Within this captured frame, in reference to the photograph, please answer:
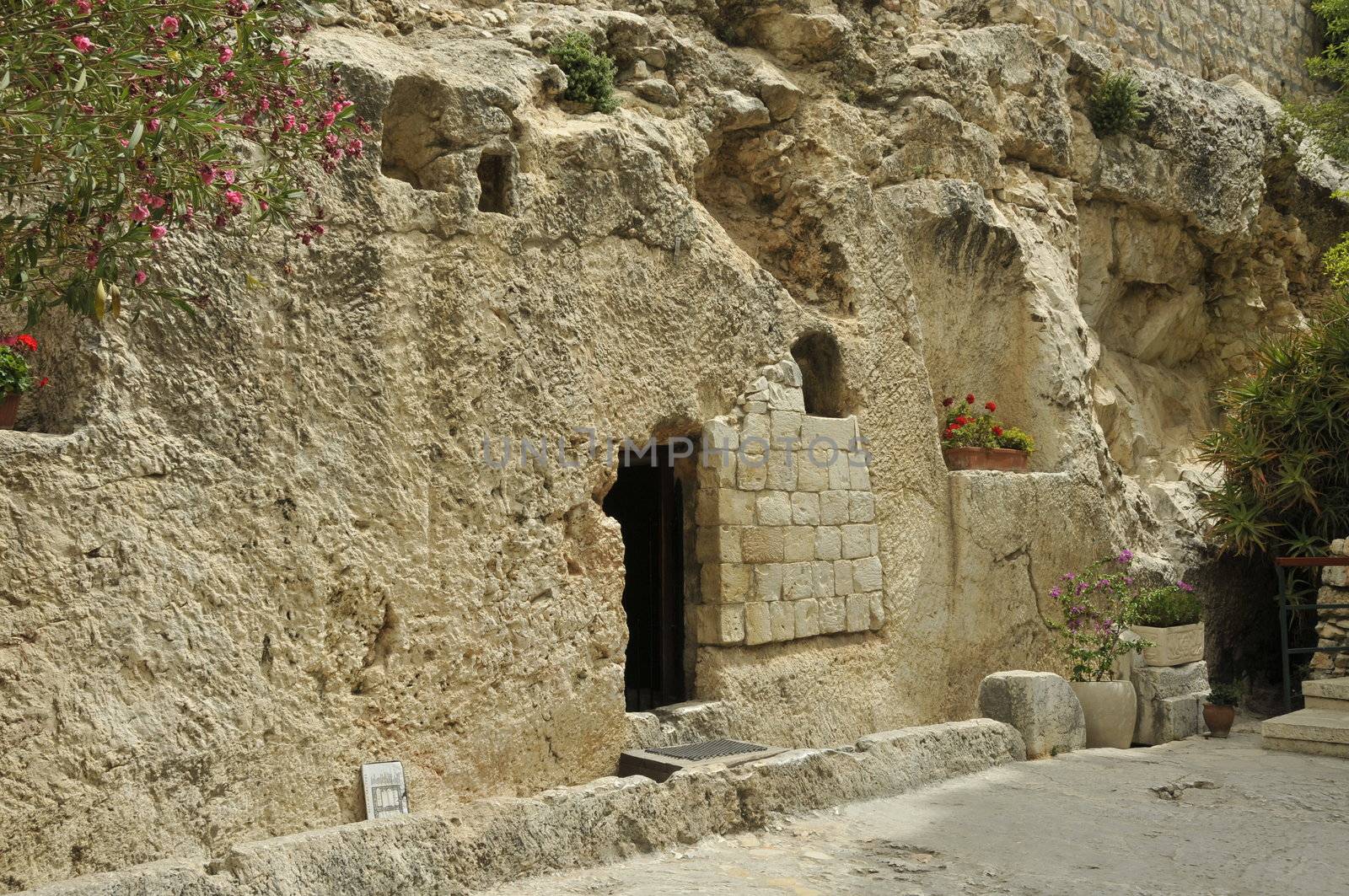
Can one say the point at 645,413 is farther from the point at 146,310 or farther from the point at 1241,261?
the point at 1241,261

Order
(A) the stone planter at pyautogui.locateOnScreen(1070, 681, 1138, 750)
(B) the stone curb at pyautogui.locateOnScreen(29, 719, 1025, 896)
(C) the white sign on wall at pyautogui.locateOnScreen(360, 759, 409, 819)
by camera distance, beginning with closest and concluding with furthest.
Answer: (B) the stone curb at pyautogui.locateOnScreen(29, 719, 1025, 896), (C) the white sign on wall at pyautogui.locateOnScreen(360, 759, 409, 819), (A) the stone planter at pyautogui.locateOnScreen(1070, 681, 1138, 750)

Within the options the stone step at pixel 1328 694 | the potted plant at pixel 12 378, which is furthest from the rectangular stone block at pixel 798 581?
the potted plant at pixel 12 378

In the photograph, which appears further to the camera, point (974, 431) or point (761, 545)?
point (974, 431)

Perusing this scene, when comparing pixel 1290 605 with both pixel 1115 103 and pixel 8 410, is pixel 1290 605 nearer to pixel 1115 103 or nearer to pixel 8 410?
pixel 1115 103

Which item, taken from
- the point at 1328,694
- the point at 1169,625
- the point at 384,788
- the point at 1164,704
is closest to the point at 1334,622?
the point at 1328,694

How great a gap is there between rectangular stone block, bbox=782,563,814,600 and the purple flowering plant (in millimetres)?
2320

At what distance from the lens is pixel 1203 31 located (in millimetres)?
14000

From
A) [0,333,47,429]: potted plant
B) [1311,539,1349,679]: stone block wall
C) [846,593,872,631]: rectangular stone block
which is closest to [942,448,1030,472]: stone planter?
[846,593,872,631]: rectangular stone block

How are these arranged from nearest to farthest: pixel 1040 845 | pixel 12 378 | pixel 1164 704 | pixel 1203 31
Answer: pixel 12 378 → pixel 1040 845 → pixel 1164 704 → pixel 1203 31

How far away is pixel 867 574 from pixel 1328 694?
3.75 meters

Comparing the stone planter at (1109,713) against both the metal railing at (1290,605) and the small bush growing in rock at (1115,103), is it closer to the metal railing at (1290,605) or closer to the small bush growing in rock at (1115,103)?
the metal railing at (1290,605)

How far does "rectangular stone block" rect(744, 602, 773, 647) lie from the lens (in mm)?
7707

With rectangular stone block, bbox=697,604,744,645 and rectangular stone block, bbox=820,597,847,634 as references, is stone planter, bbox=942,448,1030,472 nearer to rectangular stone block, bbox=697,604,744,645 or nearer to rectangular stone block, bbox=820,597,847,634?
rectangular stone block, bbox=820,597,847,634

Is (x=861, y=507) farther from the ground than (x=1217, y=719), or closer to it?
farther from the ground
